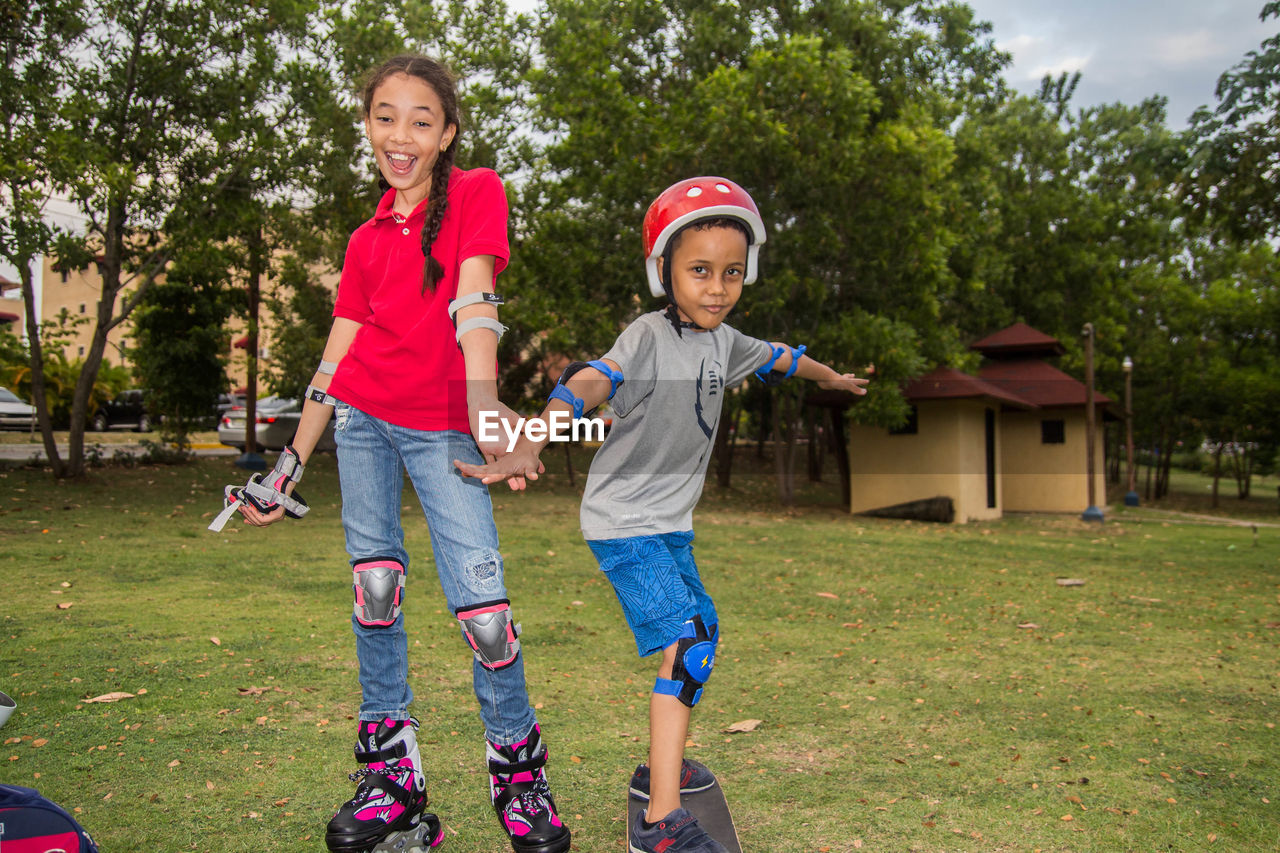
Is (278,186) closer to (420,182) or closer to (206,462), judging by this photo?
(206,462)

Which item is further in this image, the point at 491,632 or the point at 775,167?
the point at 775,167

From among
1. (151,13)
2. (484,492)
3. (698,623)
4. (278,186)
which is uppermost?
(151,13)

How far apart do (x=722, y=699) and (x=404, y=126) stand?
3.57 metres

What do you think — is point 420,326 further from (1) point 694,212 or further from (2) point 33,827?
(2) point 33,827

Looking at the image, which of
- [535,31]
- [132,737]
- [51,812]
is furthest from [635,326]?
[535,31]

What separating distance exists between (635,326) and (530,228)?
56.3 ft

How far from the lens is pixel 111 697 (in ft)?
14.7

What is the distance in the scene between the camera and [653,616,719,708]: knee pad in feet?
9.22

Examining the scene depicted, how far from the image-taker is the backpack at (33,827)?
2264 mm

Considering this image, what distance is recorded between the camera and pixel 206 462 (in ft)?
64.4

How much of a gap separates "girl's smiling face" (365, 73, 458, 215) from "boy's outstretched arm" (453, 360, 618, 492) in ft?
2.97

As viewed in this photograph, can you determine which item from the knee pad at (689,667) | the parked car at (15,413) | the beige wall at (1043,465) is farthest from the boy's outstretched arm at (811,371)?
the parked car at (15,413)

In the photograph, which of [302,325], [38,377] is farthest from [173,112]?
[302,325]

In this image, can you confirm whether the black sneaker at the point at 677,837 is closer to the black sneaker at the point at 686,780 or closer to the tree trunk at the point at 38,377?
the black sneaker at the point at 686,780
